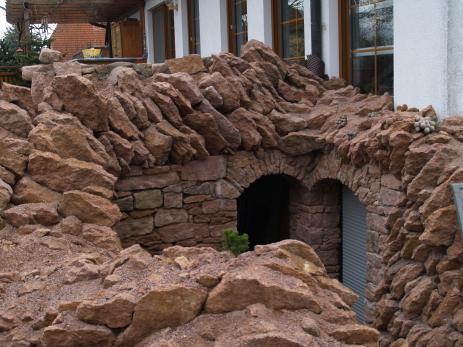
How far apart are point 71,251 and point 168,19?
12.5m

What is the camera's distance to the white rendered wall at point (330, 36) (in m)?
9.91

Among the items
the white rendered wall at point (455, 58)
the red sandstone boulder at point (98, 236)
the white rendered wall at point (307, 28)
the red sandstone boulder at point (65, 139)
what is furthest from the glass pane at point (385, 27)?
the red sandstone boulder at point (98, 236)

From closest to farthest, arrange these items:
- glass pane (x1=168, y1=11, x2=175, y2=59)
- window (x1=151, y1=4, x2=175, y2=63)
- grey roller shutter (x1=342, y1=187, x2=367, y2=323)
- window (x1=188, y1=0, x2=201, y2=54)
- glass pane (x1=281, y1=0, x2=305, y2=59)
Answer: grey roller shutter (x1=342, y1=187, x2=367, y2=323) < glass pane (x1=281, y1=0, x2=305, y2=59) < window (x1=188, y1=0, x2=201, y2=54) < glass pane (x1=168, y1=11, x2=175, y2=59) < window (x1=151, y1=4, x2=175, y2=63)

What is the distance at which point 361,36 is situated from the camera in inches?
381

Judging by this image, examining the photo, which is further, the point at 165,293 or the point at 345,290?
the point at 345,290

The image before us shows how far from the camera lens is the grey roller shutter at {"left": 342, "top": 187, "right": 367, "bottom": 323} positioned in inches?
352

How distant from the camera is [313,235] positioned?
9.63 metres

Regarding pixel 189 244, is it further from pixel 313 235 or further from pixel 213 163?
pixel 313 235

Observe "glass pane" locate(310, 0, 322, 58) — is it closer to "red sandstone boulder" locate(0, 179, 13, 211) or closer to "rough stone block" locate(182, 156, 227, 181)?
"rough stone block" locate(182, 156, 227, 181)

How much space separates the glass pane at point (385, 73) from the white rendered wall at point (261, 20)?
9.15 ft

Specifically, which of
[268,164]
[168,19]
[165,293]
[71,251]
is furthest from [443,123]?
[168,19]

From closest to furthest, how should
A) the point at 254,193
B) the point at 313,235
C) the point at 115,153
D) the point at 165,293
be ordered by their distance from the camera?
the point at 165,293
the point at 115,153
the point at 313,235
the point at 254,193

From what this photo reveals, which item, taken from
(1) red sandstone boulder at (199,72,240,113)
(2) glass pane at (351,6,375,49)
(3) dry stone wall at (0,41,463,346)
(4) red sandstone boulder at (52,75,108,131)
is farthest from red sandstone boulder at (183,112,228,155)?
(2) glass pane at (351,6,375,49)

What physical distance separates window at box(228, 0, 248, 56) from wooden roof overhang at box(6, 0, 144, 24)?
422cm
